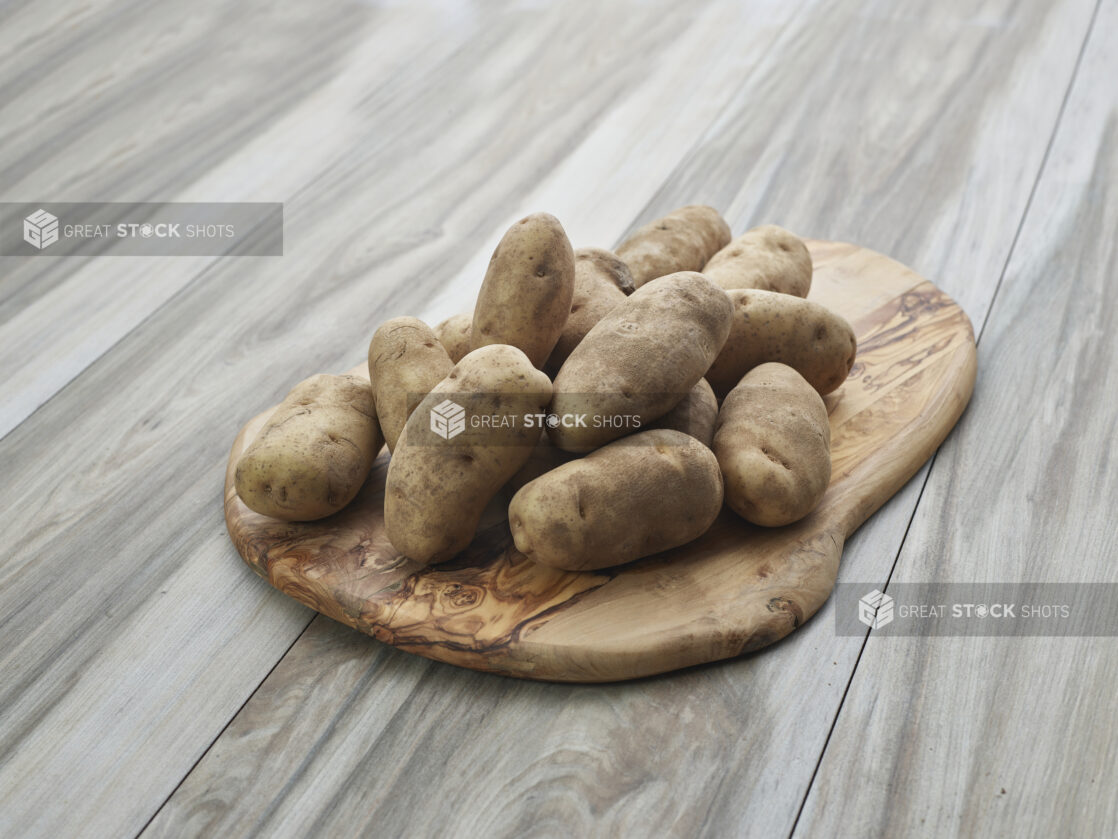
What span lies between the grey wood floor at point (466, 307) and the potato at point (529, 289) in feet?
1.25

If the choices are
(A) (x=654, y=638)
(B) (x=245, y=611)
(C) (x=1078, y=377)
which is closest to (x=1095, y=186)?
(C) (x=1078, y=377)

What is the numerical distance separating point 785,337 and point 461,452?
0.45 m

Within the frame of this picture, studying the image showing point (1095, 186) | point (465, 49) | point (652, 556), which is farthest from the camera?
point (465, 49)

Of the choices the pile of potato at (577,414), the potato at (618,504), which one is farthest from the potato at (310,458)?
the potato at (618,504)

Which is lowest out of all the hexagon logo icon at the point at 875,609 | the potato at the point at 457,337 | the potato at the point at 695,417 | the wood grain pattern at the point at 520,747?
the wood grain pattern at the point at 520,747

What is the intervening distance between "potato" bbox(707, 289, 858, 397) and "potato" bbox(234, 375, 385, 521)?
454 millimetres

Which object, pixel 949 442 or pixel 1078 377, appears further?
pixel 1078 377

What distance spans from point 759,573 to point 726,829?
0.29 meters

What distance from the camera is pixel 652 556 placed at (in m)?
1.16

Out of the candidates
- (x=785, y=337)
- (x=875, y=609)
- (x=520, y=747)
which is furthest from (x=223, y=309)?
(x=875, y=609)

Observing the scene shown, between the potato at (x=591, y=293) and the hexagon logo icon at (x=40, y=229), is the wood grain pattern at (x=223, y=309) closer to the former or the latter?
the hexagon logo icon at (x=40, y=229)

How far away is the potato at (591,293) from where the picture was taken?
132 centimetres

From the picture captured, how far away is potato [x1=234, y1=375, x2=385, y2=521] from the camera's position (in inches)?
46.8

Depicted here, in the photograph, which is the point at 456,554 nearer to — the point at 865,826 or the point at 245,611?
the point at 245,611
